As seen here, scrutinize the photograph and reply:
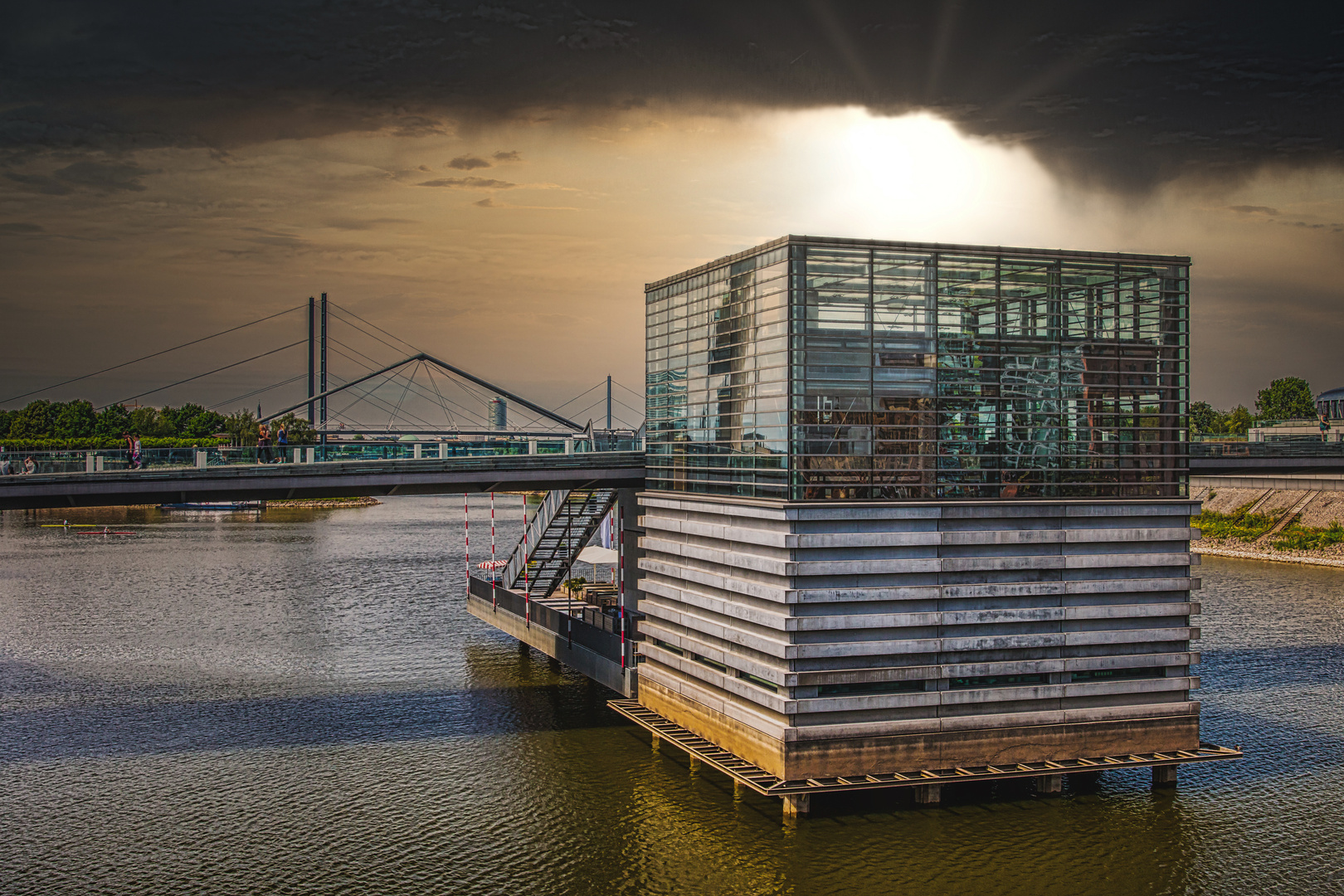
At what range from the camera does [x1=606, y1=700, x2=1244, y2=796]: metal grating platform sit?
84.4ft

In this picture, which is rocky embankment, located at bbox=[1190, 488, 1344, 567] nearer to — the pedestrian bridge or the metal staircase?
the metal staircase

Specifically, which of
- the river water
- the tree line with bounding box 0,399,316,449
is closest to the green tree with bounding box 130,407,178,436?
the tree line with bounding box 0,399,316,449

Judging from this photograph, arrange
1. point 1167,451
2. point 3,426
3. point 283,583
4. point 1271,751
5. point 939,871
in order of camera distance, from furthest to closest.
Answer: point 3,426 < point 283,583 < point 1271,751 < point 1167,451 < point 939,871

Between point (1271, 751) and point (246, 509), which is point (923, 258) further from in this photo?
point (246, 509)

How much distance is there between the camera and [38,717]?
3541 cm

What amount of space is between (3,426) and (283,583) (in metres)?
135

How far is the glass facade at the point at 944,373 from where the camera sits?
2727 cm

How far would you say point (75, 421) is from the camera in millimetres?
174500

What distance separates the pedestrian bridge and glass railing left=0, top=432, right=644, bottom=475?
0.22 m

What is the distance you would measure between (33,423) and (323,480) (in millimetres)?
158804

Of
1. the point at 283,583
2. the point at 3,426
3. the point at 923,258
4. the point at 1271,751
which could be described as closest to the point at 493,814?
the point at 923,258

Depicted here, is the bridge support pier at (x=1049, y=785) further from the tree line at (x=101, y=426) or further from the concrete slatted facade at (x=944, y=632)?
the tree line at (x=101, y=426)

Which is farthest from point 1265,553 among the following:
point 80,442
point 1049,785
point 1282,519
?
point 80,442

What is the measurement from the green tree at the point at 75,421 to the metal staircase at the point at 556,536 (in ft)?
478
